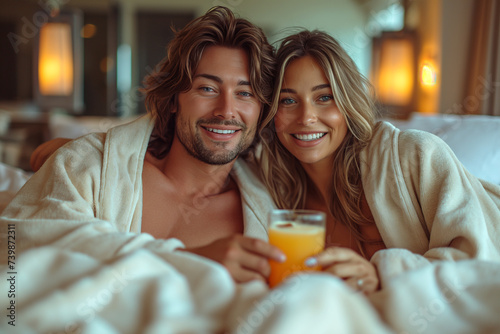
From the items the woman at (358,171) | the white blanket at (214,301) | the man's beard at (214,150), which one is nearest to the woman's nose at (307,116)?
the woman at (358,171)

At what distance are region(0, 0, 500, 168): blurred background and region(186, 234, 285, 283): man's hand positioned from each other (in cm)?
108

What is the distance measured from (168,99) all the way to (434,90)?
299 centimetres

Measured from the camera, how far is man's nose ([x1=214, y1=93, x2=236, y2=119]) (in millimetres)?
1616

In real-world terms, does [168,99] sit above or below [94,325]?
above

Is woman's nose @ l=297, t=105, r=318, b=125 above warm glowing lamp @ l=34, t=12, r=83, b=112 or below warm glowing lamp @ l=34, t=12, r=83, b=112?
below

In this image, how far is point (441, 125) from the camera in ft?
7.14

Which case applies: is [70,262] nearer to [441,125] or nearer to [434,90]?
[441,125]

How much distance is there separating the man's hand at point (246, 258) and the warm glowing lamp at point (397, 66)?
361cm

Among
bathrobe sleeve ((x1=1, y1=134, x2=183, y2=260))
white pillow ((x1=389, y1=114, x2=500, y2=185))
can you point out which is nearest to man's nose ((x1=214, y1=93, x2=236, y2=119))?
bathrobe sleeve ((x1=1, y1=134, x2=183, y2=260))

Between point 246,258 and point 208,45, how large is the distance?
986 mm

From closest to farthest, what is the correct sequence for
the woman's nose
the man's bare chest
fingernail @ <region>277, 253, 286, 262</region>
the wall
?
fingernail @ <region>277, 253, 286, 262</region> → the woman's nose → the man's bare chest → the wall

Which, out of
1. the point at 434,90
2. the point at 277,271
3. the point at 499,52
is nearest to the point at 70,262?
the point at 277,271

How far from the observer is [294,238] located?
100 centimetres

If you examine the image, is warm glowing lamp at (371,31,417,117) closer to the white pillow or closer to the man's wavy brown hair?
the white pillow
